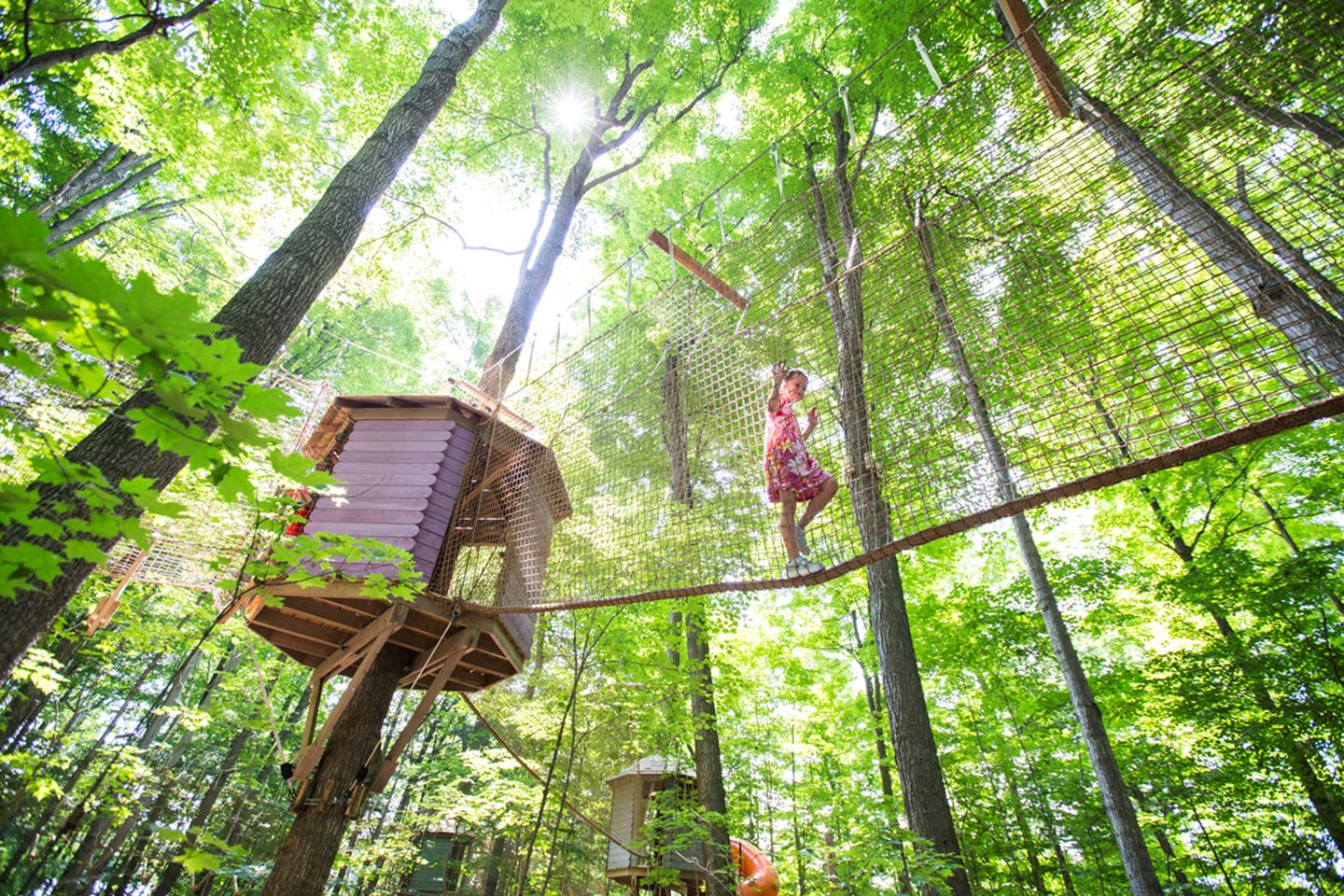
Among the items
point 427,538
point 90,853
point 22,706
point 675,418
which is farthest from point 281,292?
point 90,853

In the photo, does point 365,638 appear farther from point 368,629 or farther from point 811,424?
point 811,424

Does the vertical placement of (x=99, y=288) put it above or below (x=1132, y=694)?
below

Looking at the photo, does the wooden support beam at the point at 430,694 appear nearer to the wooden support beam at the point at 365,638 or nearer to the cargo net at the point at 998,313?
the cargo net at the point at 998,313

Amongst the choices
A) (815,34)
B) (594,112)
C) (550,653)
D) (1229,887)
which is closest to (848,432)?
(550,653)

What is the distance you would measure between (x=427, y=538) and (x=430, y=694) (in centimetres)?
118

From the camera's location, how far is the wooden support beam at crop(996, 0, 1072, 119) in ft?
9.04

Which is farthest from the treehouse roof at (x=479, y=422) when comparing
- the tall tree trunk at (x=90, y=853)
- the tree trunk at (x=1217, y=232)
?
the tall tree trunk at (x=90, y=853)

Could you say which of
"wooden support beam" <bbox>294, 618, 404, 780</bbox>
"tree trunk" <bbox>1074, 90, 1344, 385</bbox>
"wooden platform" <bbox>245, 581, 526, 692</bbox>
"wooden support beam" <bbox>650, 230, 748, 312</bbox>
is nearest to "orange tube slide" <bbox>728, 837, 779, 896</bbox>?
"wooden platform" <bbox>245, 581, 526, 692</bbox>

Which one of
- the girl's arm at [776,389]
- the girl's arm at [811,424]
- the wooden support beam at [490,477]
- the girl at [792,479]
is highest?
the wooden support beam at [490,477]

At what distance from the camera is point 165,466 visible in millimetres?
2658

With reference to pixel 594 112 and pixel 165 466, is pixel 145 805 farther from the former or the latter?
pixel 594 112

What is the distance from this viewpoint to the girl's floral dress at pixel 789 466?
330 centimetres

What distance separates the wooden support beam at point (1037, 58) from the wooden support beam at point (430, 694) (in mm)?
4894

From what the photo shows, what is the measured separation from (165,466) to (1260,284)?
483 centimetres
